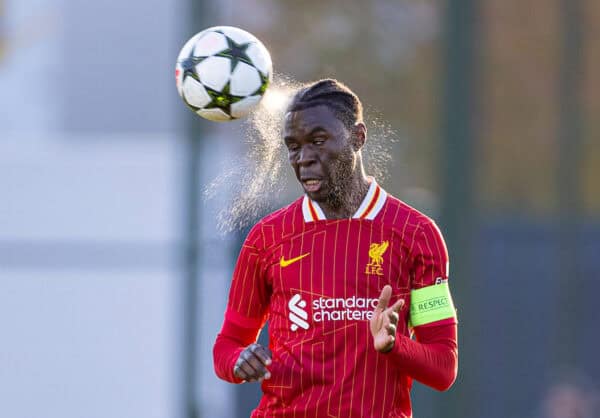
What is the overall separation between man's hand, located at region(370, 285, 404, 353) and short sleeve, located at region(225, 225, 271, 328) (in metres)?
0.53

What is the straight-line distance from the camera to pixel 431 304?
13.3ft

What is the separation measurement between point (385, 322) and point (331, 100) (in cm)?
84

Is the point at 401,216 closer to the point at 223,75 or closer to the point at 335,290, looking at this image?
the point at 335,290

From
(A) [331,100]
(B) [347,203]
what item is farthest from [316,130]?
(B) [347,203]

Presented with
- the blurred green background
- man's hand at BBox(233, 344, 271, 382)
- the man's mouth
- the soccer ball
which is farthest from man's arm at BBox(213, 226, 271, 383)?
the blurred green background

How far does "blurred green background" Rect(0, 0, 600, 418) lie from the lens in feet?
30.1

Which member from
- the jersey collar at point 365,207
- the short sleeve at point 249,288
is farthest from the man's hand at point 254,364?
the jersey collar at point 365,207

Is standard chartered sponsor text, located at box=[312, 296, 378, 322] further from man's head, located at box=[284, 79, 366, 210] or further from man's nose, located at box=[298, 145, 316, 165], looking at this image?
man's nose, located at box=[298, 145, 316, 165]

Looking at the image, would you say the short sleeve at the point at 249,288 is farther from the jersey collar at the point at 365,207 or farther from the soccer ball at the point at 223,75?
the soccer ball at the point at 223,75
